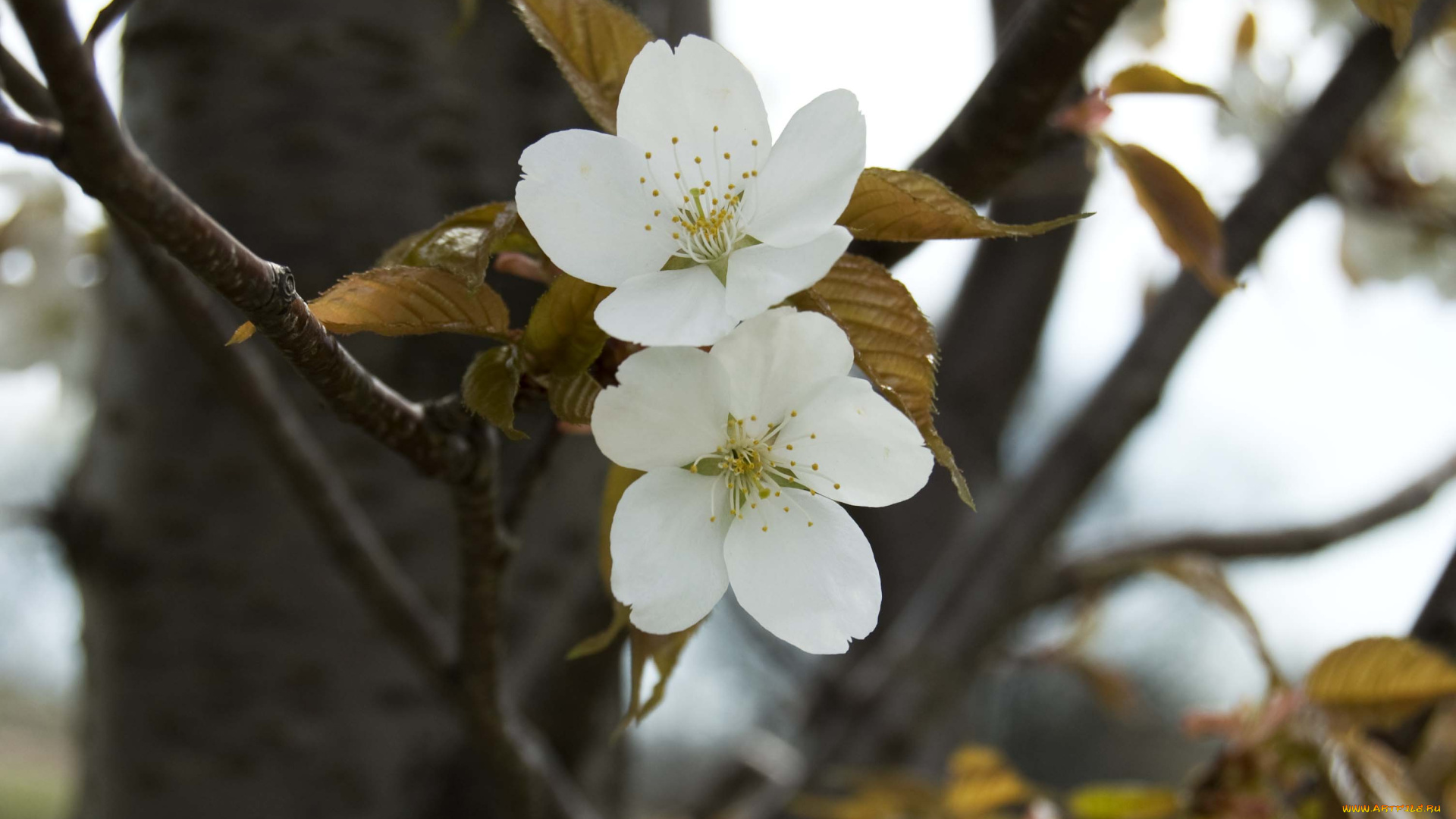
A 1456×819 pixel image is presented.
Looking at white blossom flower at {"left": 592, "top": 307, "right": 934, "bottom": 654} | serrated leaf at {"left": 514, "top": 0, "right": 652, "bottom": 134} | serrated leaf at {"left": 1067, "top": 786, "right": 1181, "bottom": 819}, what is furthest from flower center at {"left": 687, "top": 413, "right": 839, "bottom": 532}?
serrated leaf at {"left": 1067, "top": 786, "right": 1181, "bottom": 819}

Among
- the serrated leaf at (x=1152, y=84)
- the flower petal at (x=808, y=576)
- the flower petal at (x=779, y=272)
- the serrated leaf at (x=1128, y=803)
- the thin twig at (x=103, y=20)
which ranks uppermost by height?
the serrated leaf at (x=1152, y=84)

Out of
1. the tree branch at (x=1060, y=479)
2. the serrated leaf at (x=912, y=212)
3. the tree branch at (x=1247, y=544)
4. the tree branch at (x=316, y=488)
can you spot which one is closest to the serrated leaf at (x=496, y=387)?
the serrated leaf at (x=912, y=212)

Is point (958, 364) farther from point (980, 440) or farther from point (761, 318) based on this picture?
point (761, 318)

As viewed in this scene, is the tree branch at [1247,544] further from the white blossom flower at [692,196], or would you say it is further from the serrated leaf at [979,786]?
the white blossom flower at [692,196]

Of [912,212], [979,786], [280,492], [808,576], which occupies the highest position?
[912,212]

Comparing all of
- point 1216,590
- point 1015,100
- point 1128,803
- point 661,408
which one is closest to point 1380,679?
point 1216,590

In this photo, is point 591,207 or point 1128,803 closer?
point 591,207

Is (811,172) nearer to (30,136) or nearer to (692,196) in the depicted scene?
(692,196)
